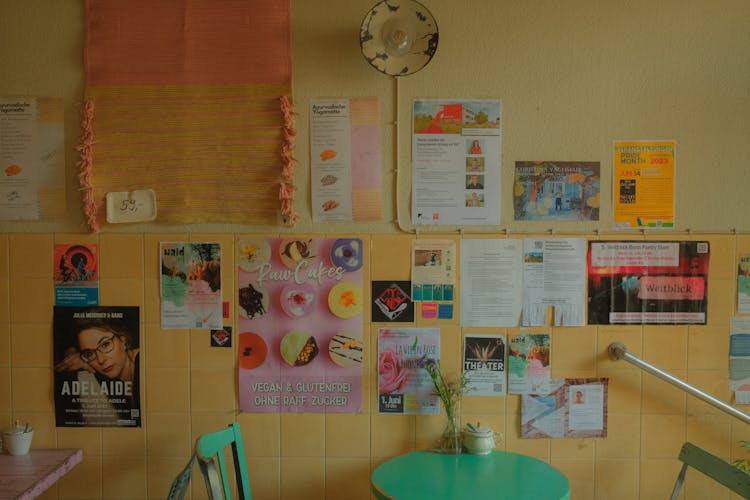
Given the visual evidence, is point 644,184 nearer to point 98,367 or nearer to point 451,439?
point 451,439

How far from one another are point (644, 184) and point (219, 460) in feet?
6.14

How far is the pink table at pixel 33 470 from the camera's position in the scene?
1.76 m

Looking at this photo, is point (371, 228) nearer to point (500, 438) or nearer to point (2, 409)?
point (500, 438)

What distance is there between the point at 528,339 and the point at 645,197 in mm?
719

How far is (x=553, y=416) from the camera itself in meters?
2.10

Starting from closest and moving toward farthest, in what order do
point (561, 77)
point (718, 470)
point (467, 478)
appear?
point (718, 470), point (467, 478), point (561, 77)

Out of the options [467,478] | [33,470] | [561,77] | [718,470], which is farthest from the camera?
[561,77]

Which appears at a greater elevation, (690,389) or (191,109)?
(191,109)

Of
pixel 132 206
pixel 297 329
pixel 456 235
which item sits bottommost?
pixel 297 329

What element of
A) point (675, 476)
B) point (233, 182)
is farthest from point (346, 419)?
point (675, 476)

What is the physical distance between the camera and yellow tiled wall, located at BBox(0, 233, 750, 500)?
211 cm

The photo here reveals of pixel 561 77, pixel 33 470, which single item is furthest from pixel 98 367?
pixel 561 77

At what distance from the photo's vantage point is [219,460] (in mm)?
1810

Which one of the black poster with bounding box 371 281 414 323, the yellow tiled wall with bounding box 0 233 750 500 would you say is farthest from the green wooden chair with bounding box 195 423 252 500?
the black poster with bounding box 371 281 414 323
